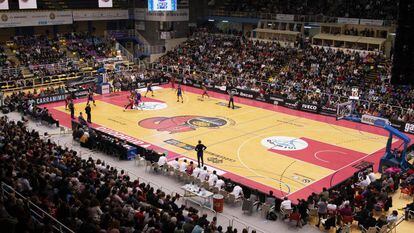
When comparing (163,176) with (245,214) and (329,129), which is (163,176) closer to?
(245,214)

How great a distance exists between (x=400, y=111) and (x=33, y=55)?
36.8 m

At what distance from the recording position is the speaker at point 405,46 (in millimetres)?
15852

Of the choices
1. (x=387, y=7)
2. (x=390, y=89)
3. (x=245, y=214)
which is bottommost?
(x=245, y=214)

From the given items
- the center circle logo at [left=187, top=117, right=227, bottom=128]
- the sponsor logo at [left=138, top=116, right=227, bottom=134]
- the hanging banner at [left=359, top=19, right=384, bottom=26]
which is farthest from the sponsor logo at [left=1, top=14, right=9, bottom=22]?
the hanging banner at [left=359, top=19, right=384, bottom=26]

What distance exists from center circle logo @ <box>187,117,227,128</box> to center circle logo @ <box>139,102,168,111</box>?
459 centimetres

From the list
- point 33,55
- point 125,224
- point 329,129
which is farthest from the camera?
point 33,55

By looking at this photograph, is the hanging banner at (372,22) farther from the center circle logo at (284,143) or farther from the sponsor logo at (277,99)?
the center circle logo at (284,143)

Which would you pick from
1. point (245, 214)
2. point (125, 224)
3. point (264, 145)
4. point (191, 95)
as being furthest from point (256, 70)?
point (125, 224)

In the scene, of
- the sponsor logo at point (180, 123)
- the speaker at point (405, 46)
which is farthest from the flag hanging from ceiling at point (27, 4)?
the speaker at point (405, 46)

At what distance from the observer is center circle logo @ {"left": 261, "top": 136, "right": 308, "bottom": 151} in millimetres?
27891

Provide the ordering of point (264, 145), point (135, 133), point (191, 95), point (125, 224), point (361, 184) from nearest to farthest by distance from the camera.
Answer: point (125, 224) → point (361, 184) → point (264, 145) → point (135, 133) → point (191, 95)

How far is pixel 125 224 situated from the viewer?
42.1ft

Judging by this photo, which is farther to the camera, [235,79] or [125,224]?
[235,79]

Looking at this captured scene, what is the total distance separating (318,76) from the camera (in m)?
42.0
